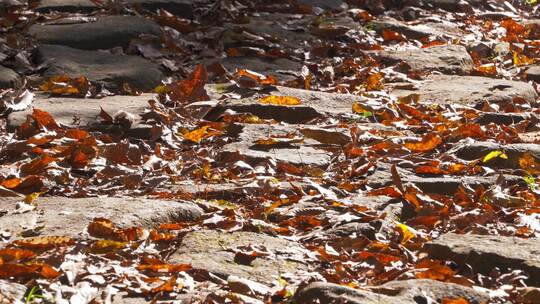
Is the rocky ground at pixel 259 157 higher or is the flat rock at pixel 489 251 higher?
A: the flat rock at pixel 489 251

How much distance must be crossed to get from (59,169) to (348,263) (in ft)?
4.29

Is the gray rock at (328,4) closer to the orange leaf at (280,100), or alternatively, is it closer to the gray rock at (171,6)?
the gray rock at (171,6)

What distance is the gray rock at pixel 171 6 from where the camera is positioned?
6316 mm

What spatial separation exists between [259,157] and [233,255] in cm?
105

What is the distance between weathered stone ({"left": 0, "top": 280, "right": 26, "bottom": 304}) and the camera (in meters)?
2.54

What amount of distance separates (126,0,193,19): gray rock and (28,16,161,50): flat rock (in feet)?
1.52

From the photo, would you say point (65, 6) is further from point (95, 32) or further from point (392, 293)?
point (392, 293)

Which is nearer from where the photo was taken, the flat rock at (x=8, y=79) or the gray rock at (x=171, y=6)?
the flat rock at (x=8, y=79)

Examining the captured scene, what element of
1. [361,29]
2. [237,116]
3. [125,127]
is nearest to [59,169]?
[125,127]

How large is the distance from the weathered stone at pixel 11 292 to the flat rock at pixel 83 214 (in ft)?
1.47

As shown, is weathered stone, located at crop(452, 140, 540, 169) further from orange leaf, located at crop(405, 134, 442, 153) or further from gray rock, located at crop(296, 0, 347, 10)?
gray rock, located at crop(296, 0, 347, 10)

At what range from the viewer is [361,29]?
6602mm

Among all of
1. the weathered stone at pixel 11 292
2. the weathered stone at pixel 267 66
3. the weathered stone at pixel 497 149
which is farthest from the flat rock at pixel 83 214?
the weathered stone at pixel 267 66

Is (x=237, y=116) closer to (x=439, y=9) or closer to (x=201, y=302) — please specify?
(x=201, y=302)
